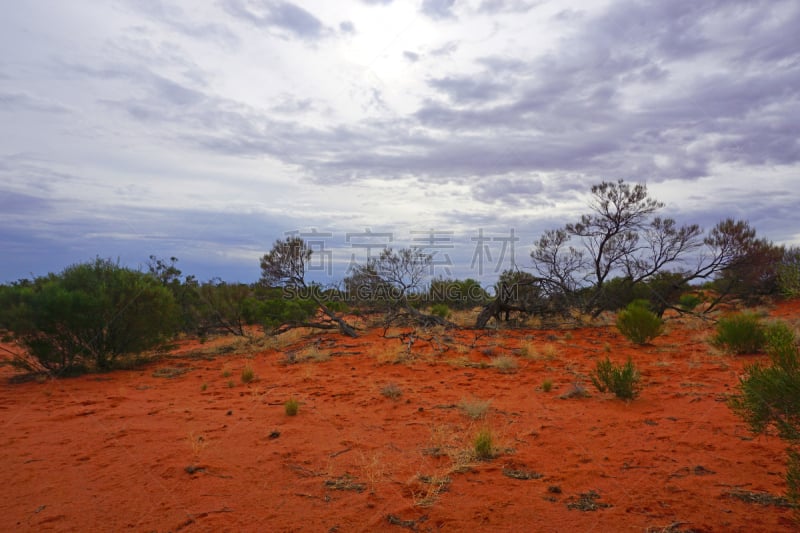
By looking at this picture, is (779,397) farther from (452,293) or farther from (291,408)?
(452,293)

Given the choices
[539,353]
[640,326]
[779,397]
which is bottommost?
[539,353]

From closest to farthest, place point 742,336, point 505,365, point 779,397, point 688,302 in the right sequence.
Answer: point 779,397
point 742,336
point 505,365
point 688,302

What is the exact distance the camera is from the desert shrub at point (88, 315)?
10805mm

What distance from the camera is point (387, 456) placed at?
203 inches

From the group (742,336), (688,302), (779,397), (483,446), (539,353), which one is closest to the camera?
(779,397)

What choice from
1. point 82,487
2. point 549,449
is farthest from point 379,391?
point 82,487

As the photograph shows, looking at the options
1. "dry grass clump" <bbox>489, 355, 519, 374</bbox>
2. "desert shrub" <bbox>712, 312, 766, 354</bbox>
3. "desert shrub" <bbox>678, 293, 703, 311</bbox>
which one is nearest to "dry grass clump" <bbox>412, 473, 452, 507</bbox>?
"dry grass clump" <bbox>489, 355, 519, 374</bbox>

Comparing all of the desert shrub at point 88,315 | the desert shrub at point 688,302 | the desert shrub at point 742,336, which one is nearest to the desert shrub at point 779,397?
the desert shrub at point 742,336

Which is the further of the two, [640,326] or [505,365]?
[640,326]

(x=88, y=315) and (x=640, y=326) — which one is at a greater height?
(x=88, y=315)

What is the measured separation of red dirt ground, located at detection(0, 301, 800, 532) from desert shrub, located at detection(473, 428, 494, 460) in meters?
0.09

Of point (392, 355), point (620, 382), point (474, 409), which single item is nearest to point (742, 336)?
point (620, 382)

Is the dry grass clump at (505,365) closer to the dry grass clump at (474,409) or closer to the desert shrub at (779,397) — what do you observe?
the dry grass clump at (474,409)

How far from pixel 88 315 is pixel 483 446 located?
10.5m
